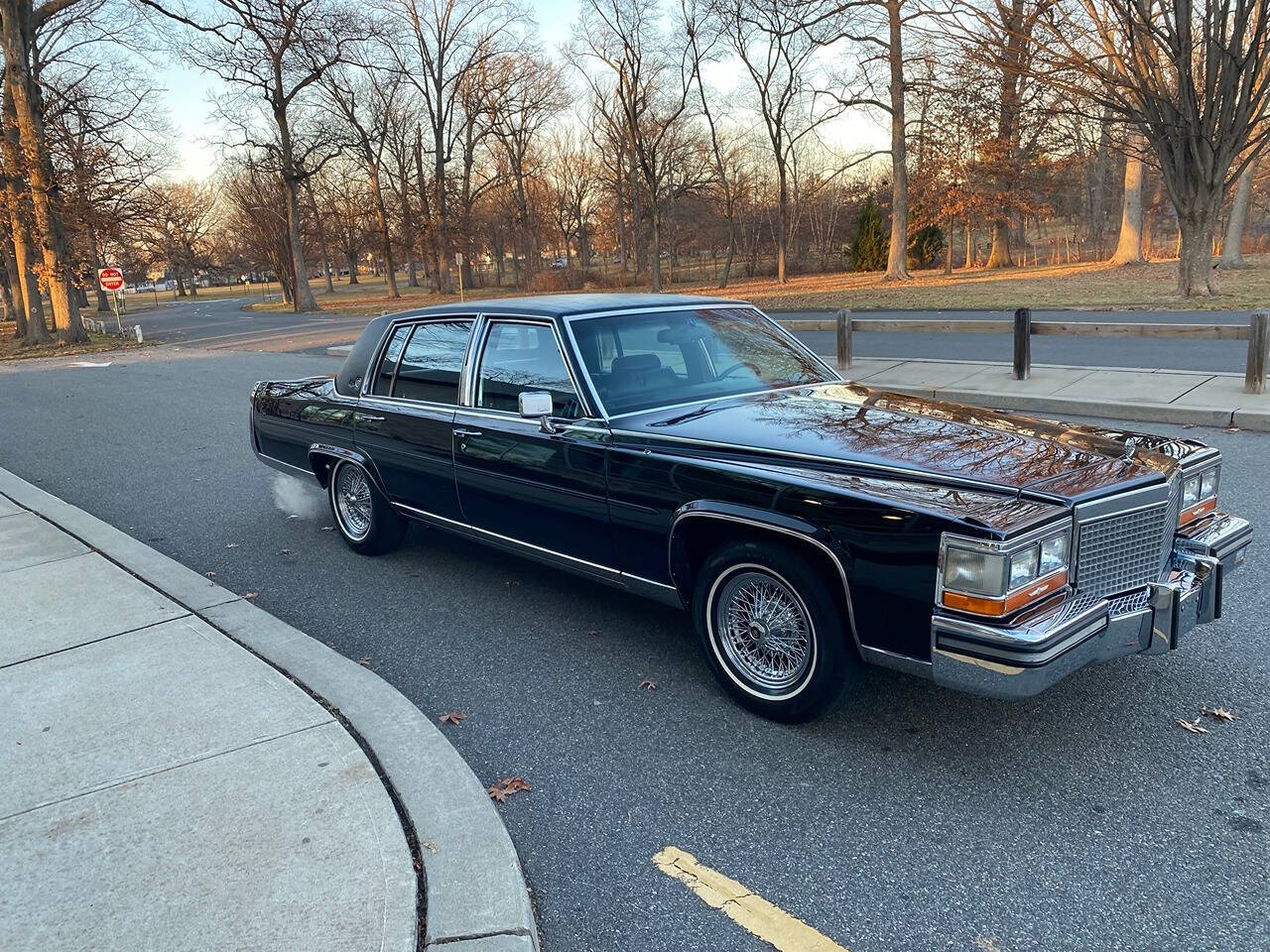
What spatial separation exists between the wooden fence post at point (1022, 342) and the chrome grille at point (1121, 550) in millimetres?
7965

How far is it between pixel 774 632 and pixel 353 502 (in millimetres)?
3615

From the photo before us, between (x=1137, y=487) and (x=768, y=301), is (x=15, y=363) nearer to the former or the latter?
(x=768, y=301)

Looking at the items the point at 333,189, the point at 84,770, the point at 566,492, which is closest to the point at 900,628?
the point at 566,492

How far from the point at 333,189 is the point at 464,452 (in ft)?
211

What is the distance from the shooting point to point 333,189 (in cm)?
6309

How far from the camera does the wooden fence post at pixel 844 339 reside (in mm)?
12789

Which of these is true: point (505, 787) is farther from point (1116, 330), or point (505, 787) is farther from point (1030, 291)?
point (1030, 291)

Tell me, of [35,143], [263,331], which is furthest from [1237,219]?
[35,143]

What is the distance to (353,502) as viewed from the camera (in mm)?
6324

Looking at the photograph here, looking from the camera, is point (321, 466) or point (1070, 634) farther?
point (321, 466)

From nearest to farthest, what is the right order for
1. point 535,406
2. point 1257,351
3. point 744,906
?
point 744,906 → point 535,406 → point 1257,351

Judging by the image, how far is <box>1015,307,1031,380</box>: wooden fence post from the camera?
36.0 feet

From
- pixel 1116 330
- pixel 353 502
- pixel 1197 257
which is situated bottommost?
pixel 353 502

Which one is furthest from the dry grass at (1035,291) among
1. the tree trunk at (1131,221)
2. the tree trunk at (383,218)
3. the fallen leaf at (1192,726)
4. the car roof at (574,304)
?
the tree trunk at (383,218)
